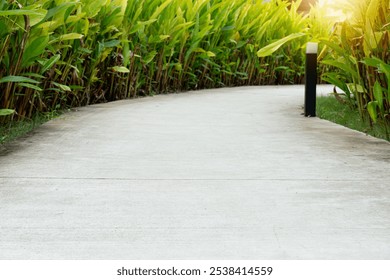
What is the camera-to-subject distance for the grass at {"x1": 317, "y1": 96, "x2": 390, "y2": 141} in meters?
6.37

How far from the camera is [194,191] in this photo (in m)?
4.09

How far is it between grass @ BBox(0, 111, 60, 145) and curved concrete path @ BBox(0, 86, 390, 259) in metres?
0.15

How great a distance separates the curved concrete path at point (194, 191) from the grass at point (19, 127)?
146mm

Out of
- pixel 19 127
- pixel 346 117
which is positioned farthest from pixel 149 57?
pixel 19 127

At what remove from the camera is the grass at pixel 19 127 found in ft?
18.9

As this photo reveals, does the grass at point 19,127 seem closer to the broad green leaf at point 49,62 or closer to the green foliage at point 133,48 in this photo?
the green foliage at point 133,48

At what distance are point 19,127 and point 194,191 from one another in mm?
2545

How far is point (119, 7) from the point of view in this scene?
7973 millimetres

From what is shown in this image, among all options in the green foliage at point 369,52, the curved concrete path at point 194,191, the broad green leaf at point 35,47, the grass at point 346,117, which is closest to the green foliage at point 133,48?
the broad green leaf at point 35,47

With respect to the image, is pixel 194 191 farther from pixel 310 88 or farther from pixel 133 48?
pixel 133 48

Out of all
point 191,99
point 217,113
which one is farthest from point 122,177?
point 191,99

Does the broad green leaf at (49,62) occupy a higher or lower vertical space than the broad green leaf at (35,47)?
lower

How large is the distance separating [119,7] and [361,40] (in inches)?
100
